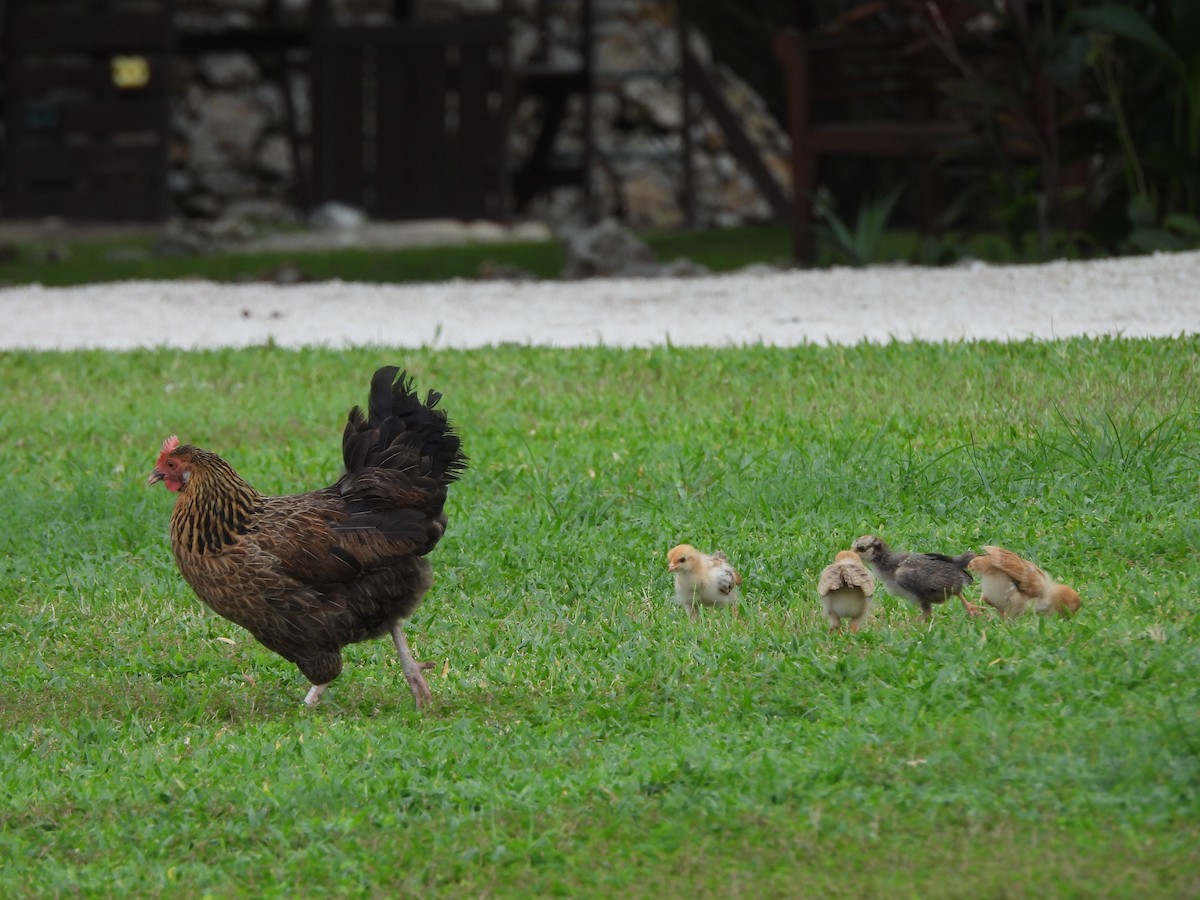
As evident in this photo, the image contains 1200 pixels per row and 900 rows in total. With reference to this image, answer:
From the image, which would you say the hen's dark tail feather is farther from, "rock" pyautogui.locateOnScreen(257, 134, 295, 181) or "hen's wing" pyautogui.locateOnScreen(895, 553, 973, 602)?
"rock" pyautogui.locateOnScreen(257, 134, 295, 181)

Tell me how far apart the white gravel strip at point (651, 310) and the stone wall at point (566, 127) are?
276 inches

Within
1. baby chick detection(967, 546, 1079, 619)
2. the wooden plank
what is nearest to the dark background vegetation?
baby chick detection(967, 546, 1079, 619)

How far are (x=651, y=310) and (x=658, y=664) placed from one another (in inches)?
254

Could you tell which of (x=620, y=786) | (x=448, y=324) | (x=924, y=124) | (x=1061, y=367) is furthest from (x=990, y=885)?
(x=924, y=124)

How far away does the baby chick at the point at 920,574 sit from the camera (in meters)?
5.36

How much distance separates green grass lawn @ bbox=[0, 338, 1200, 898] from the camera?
12.6ft

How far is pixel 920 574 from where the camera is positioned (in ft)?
17.6

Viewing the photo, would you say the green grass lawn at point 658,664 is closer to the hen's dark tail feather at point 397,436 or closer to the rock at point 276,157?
the hen's dark tail feather at point 397,436

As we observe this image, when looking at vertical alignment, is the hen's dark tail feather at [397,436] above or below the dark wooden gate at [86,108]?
below

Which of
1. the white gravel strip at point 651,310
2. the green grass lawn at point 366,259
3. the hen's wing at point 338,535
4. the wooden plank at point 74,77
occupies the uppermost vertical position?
the wooden plank at point 74,77

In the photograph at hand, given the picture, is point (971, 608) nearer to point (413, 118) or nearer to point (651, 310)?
point (651, 310)

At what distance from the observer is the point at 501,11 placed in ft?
59.9

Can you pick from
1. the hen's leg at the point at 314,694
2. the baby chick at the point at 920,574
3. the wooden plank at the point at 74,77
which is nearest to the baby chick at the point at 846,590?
the baby chick at the point at 920,574

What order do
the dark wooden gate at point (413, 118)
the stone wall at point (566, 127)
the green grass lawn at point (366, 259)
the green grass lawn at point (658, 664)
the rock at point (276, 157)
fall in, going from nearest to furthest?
the green grass lawn at point (658, 664)
the green grass lawn at point (366, 259)
the dark wooden gate at point (413, 118)
the stone wall at point (566, 127)
the rock at point (276, 157)
